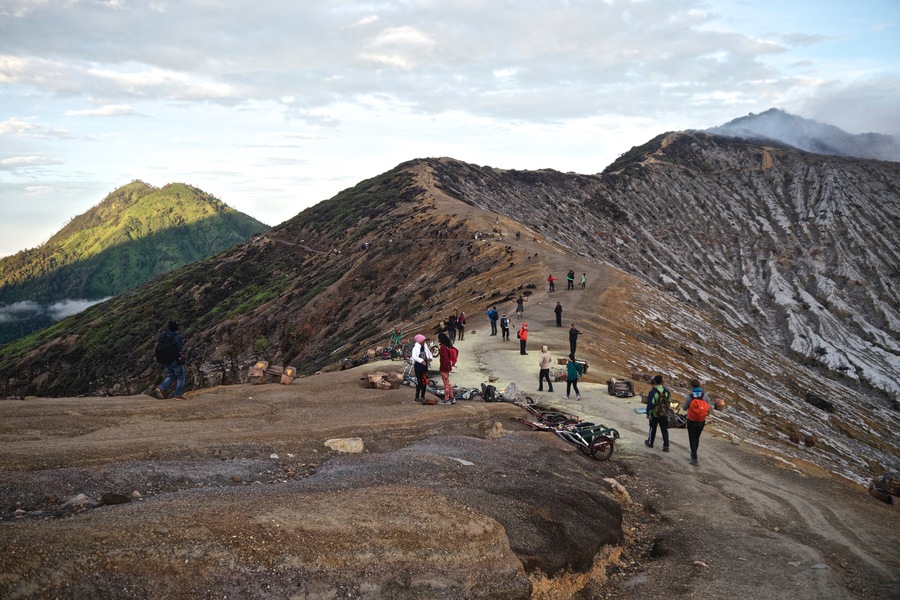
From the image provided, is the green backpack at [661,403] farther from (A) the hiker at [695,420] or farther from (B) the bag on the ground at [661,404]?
(A) the hiker at [695,420]

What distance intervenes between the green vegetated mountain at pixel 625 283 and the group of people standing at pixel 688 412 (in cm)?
539

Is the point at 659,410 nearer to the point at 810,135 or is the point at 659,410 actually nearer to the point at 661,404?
the point at 661,404

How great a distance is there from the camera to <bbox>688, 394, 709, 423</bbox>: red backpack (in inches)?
607

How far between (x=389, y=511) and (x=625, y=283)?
41236 millimetres

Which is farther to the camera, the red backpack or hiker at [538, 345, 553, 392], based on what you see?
hiker at [538, 345, 553, 392]

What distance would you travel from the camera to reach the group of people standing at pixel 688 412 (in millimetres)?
15445

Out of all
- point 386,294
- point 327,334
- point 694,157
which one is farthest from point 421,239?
point 694,157

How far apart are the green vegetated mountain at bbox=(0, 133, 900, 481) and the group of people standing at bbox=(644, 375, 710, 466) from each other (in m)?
5.39

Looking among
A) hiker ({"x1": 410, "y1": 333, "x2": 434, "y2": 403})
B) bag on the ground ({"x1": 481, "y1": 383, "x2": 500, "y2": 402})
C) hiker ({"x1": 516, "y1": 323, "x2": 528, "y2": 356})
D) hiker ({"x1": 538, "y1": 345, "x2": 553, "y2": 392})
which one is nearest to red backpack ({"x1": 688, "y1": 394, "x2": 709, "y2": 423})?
bag on the ground ({"x1": 481, "y1": 383, "x2": 500, "y2": 402})

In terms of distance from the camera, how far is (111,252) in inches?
6954

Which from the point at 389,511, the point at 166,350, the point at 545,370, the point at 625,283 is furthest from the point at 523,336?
the point at 625,283

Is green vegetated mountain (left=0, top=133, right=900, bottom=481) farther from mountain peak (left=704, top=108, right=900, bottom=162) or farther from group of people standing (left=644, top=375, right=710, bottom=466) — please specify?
mountain peak (left=704, top=108, right=900, bottom=162)

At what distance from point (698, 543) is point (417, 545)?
5.73 m

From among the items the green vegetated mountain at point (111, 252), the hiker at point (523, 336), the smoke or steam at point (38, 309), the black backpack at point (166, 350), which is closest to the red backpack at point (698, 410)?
the hiker at point (523, 336)
